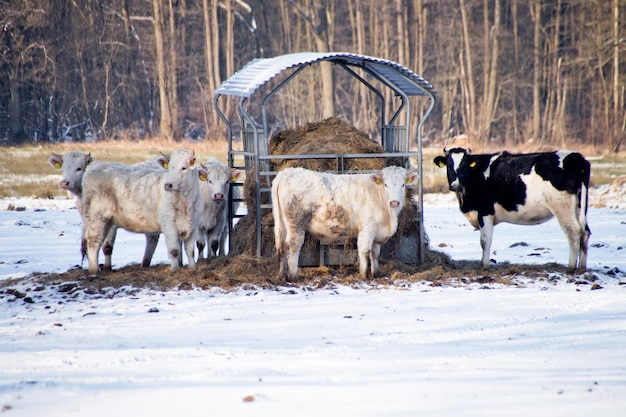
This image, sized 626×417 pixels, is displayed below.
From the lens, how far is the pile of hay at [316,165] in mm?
11508

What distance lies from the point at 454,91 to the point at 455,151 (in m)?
39.6

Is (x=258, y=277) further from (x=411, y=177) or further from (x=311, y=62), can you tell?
(x=311, y=62)

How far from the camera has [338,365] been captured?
6.53 m

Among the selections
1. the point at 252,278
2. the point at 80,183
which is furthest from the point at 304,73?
the point at 252,278

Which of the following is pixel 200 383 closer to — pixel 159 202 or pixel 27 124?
pixel 159 202

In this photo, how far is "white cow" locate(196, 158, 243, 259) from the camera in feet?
37.9

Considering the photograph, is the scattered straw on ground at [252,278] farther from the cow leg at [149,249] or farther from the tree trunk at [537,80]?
the tree trunk at [537,80]

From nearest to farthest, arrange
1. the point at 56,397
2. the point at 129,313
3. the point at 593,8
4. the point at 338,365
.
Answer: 1. the point at 56,397
2. the point at 338,365
3. the point at 129,313
4. the point at 593,8

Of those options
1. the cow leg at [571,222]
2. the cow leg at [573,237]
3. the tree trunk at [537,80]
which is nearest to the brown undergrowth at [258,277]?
the cow leg at [573,237]

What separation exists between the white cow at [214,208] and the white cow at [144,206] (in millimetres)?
647

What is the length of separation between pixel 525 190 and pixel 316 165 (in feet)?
9.94

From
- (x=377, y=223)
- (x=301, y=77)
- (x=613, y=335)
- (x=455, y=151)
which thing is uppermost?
(x=301, y=77)

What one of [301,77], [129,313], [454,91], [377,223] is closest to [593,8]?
[454,91]

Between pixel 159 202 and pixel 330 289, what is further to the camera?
pixel 159 202
